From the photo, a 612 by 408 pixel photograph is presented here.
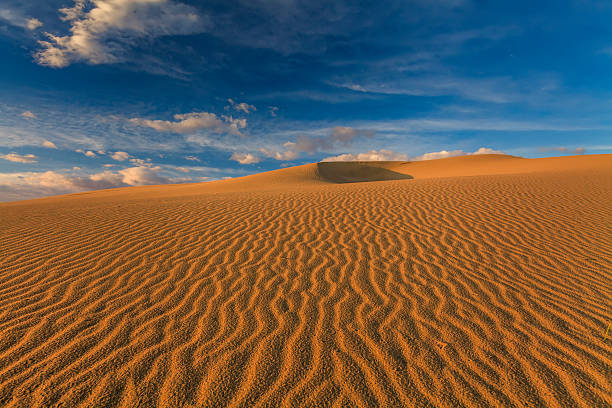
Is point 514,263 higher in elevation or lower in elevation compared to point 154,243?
lower

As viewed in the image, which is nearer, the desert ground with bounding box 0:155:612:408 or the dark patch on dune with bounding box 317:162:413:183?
the desert ground with bounding box 0:155:612:408

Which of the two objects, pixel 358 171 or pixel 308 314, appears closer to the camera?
pixel 308 314

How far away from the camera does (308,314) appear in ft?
11.9

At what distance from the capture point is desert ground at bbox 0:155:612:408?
2518 mm

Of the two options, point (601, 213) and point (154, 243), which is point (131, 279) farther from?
point (601, 213)

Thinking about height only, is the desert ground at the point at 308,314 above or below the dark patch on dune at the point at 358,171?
below

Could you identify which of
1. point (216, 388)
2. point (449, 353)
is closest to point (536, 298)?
point (449, 353)

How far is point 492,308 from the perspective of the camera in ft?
12.4

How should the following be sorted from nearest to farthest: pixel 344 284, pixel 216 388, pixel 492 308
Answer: pixel 216 388
pixel 492 308
pixel 344 284

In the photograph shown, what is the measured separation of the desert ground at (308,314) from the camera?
99.1 inches

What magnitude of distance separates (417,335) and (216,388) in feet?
7.57

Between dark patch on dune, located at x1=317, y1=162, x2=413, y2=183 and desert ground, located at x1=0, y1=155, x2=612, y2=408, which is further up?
dark patch on dune, located at x1=317, y1=162, x2=413, y2=183

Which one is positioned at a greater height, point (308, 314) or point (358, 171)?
point (358, 171)

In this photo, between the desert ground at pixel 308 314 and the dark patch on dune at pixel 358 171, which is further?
the dark patch on dune at pixel 358 171
